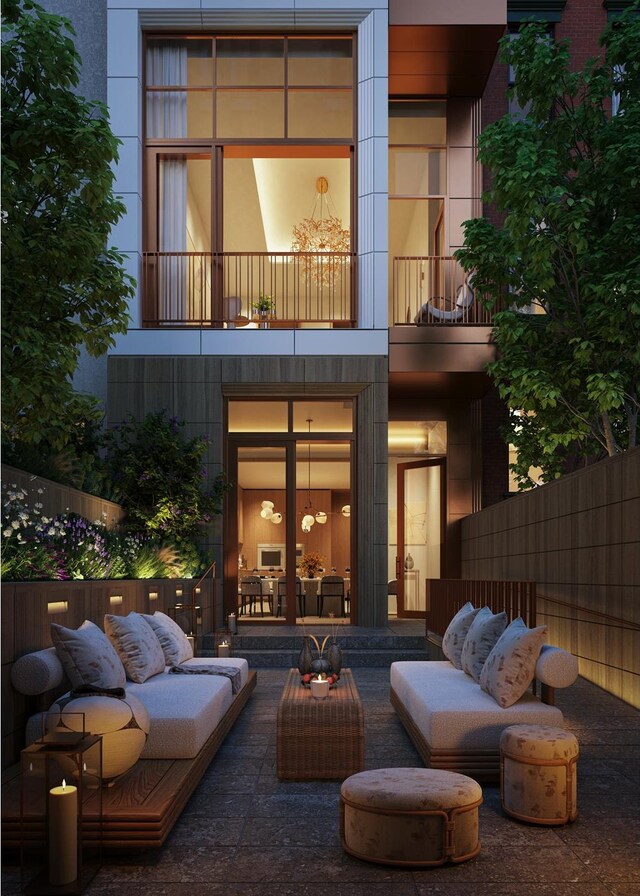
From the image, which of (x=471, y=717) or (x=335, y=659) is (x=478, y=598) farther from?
(x=471, y=717)

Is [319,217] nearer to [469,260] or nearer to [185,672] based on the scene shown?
[469,260]

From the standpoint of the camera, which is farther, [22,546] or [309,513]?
[309,513]

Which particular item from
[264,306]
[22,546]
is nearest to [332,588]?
[264,306]

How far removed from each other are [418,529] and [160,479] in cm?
482

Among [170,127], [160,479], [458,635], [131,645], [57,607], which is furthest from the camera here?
[170,127]

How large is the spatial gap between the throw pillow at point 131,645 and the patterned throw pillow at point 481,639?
2164 millimetres

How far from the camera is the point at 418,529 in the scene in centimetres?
1473

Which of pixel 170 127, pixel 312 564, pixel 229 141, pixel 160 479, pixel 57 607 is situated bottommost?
pixel 312 564

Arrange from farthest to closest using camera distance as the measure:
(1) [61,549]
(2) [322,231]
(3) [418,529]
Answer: (3) [418,529]
(2) [322,231]
(1) [61,549]

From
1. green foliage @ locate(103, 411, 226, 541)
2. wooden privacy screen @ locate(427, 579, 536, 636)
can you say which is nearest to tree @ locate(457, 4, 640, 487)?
wooden privacy screen @ locate(427, 579, 536, 636)

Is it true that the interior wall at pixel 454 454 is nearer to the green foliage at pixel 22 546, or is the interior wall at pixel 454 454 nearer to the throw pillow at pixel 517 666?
the green foliage at pixel 22 546

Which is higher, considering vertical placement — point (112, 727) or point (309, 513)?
point (309, 513)

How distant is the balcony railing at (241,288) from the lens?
42.1 feet

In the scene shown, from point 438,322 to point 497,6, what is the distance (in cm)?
418
